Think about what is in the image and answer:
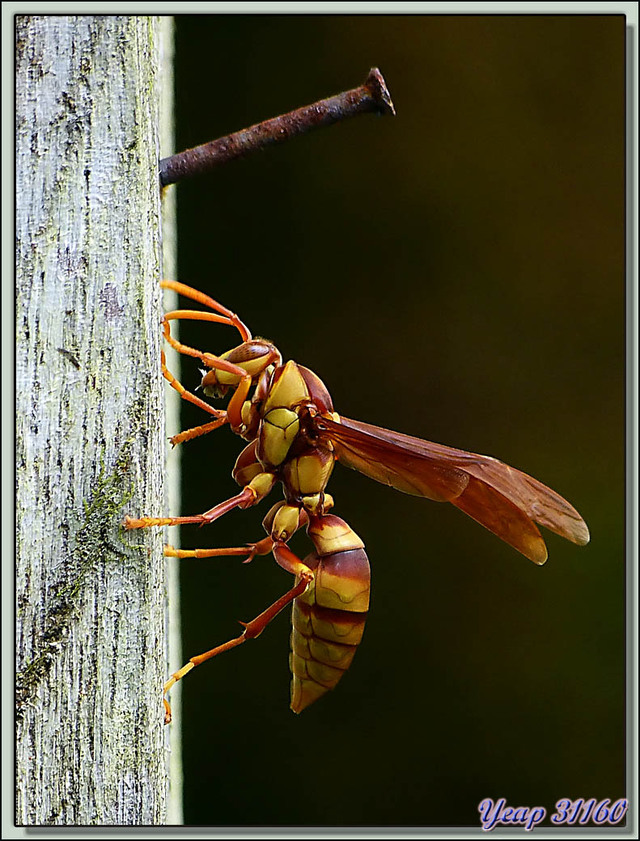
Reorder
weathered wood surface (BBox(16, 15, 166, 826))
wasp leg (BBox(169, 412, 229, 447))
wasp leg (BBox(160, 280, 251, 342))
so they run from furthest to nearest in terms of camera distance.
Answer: wasp leg (BBox(169, 412, 229, 447)) < wasp leg (BBox(160, 280, 251, 342)) < weathered wood surface (BBox(16, 15, 166, 826))

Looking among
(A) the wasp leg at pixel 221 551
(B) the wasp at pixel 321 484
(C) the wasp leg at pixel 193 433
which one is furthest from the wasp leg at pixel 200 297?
(A) the wasp leg at pixel 221 551

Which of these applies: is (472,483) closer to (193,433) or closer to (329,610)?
(329,610)

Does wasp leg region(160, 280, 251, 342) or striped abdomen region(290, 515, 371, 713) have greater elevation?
wasp leg region(160, 280, 251, 342)

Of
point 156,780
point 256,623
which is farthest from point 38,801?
point 256,623

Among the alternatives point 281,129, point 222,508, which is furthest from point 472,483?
point 281,129

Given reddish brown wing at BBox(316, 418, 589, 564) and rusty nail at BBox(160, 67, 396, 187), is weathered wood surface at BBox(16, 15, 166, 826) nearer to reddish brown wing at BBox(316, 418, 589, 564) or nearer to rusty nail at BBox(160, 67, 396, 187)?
rusty nail at BBox(160, 67, 396, 187)

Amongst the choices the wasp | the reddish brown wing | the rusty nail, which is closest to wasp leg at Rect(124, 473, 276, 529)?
the wasp

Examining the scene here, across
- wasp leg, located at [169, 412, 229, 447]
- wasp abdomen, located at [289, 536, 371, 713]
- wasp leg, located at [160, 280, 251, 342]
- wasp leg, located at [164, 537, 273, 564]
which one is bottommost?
wasp abdomen, located at [289, 536, 371, 713]
